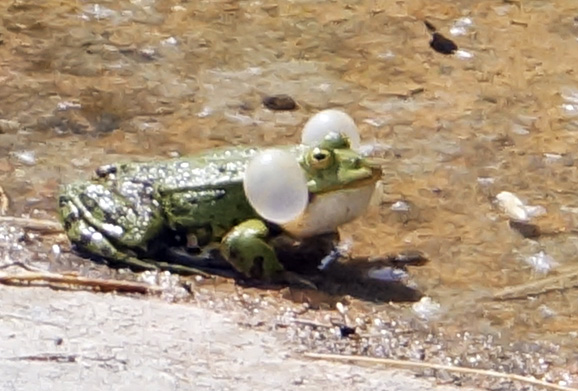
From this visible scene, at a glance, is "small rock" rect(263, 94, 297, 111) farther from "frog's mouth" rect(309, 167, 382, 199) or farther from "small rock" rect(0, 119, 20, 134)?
"frog's mouth" rect(309, 167, 382, 199)

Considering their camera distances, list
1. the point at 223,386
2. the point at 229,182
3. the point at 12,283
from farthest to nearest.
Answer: the point at 229,182 < the point at 12,283 < the point at 223,386

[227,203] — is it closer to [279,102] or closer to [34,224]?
[34,224]

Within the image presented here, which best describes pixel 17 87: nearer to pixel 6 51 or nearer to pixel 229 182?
pixel 6 51

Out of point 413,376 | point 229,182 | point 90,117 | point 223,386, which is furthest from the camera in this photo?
point 90,117

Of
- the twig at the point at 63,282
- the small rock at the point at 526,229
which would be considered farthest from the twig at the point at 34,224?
the small rock at the point at 526,229

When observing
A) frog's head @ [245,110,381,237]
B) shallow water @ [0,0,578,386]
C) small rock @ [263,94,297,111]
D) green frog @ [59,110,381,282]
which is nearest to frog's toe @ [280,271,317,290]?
green frog @ [59,110,381,282]

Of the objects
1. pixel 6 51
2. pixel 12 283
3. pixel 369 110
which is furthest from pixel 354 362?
pixel 6 51
